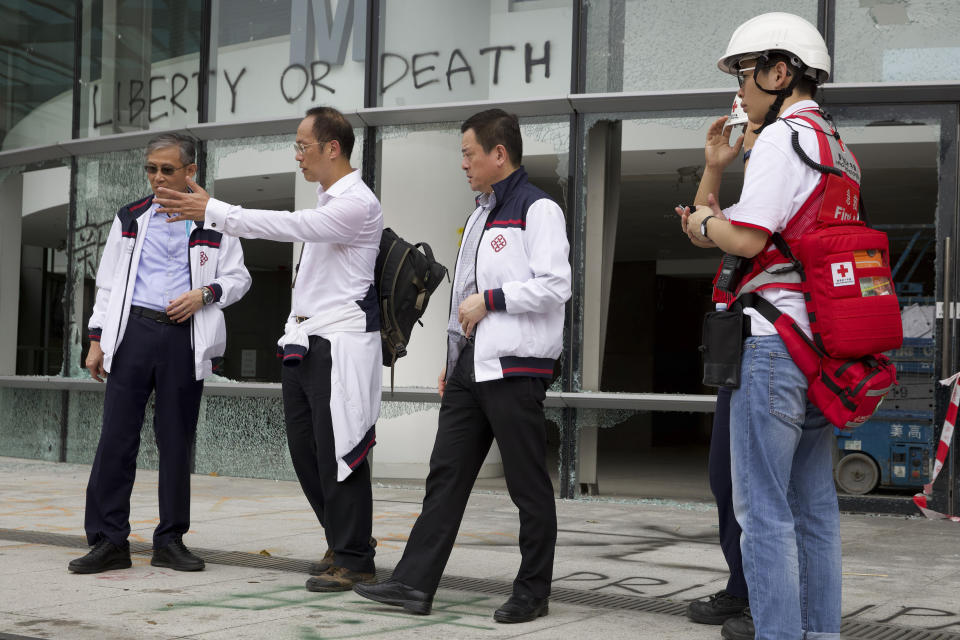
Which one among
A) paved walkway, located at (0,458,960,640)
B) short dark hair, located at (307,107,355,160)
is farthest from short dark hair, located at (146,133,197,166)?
paved walkway, located at (0,458,960,640)

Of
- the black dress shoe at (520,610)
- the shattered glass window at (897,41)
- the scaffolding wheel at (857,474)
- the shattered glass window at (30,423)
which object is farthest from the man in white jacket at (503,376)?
the shattered glass window at (30,423)

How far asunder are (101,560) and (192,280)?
1229 mm

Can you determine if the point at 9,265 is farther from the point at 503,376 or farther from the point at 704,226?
the point at 704,226

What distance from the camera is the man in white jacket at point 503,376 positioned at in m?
4.11

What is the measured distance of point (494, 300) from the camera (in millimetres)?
4094

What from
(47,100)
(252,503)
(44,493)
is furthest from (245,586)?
(47,100)

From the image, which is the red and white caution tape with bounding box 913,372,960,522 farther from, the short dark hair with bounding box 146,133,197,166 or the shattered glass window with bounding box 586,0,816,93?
the short dark hair with bounding box 146,133,197,166

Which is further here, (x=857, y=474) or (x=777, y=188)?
(x=857, y=474)

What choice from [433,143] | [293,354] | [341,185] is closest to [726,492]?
[293,354]

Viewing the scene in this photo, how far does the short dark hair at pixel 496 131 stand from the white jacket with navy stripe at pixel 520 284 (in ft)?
0.39

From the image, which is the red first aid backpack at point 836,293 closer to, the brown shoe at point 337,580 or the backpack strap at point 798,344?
the backpack strap at point 798,344

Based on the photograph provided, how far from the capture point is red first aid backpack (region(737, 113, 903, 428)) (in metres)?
3.08

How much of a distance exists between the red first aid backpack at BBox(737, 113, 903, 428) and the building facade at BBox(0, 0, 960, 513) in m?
4.78

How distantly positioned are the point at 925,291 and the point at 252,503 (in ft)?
15.4
